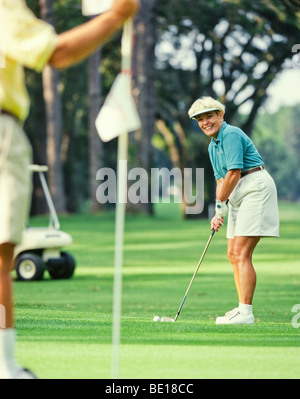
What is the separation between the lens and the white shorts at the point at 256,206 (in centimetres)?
812

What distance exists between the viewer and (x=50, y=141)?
1501 inches

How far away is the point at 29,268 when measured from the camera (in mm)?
16109

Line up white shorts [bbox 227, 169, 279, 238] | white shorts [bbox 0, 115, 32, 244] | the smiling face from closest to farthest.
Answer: white shorts [bbox 0, 115, 32, 244], white shorts [bbox 227, 169, 279, 238], the smiling face

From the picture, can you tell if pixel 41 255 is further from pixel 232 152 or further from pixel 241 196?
pixel 232 152

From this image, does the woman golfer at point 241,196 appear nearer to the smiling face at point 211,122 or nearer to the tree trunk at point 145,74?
the smiling face at point 211,122

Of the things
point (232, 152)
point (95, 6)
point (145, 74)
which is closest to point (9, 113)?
point (95, 6)

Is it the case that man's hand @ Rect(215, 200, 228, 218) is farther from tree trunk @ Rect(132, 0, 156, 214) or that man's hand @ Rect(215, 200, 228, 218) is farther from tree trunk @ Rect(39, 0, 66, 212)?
tree trunk @ Rect(132, 0, 156, 214)

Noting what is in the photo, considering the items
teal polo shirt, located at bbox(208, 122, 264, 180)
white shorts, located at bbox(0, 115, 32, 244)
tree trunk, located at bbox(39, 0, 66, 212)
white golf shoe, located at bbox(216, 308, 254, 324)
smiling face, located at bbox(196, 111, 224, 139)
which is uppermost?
tree trunk, located at bbox(39, 0, 66, 212)

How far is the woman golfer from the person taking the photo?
26.5 ft

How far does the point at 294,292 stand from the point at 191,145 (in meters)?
32.8

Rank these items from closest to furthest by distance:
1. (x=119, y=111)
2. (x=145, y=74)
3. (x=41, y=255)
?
(x=119, y=111) → (x=41, y=255) → (x=145, y=74)

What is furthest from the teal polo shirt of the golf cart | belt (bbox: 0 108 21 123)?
the golf cart

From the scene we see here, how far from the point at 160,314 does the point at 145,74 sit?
32.5 m

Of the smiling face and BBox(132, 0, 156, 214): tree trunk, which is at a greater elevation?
BBox(132, 0, 156, 214): tree trunk
